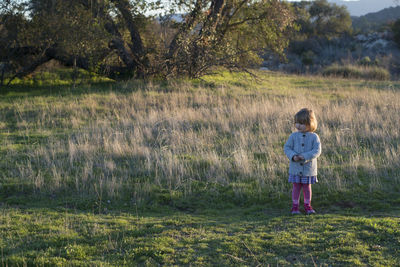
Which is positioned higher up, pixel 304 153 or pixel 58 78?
pixel 58 78

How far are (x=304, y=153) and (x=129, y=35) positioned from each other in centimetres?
1524

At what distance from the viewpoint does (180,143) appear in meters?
9.94

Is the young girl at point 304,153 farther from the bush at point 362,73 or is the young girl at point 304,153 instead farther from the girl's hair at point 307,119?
the bush at point 362,73

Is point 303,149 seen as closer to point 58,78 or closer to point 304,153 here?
point 304,153

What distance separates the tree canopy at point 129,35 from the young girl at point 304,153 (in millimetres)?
11793

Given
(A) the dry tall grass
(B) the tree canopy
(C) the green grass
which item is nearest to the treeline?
(B) the tree canopy

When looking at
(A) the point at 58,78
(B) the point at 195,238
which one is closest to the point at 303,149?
(B) the point at 195,238

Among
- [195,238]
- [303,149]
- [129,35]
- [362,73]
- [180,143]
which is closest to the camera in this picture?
[195,238]

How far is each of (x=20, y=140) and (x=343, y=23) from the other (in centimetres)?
5016

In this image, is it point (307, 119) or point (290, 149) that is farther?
point (290, 149)

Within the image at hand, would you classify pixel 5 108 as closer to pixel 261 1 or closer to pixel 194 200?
pixel 194 200

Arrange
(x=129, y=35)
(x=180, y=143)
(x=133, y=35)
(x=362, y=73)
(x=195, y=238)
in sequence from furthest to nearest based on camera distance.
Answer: (x=362, y=73), (x=129, y=35), (x=133, y=35), (x=180, y=143), (x=195, y=238)

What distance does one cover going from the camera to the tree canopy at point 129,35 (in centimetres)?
1664

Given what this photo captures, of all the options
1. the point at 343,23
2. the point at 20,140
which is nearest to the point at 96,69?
the point at 20,140
